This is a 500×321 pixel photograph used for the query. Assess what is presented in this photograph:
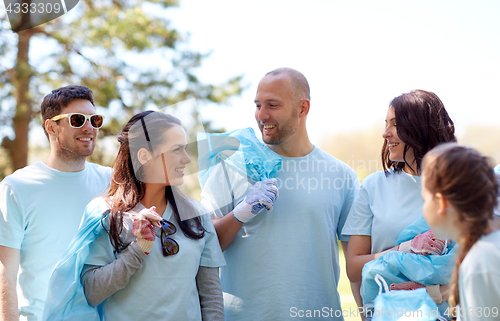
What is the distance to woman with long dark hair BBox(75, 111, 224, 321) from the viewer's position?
196 cm

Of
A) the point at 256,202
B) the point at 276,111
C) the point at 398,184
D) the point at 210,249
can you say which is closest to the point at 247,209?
the point at 256,202

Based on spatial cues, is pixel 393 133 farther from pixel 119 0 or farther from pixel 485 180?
pixel 119 0

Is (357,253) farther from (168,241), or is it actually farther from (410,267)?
(168,241)

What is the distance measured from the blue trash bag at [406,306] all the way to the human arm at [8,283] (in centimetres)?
183

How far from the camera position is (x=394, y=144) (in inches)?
89.4

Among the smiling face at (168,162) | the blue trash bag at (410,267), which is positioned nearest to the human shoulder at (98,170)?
the smiling face at (168,162)

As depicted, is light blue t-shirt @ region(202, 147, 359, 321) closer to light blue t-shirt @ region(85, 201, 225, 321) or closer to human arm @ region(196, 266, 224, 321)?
human arm @ region(196, 266, 224, 321)

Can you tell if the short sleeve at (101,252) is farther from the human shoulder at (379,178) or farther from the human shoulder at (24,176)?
the human shoulder at (379,178)

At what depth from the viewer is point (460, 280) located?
1.47 metres

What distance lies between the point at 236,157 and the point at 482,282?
5.06 feet

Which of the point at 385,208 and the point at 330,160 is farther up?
the point at 330,160

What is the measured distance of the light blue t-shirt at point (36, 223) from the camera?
7.85 ft

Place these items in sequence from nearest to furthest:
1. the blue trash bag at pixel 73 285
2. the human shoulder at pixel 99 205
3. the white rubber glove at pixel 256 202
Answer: the blue trash bag at pixel 73 285 < the human shoulder at pixel 99 205 < the white rubber glove at pixel 256 202
